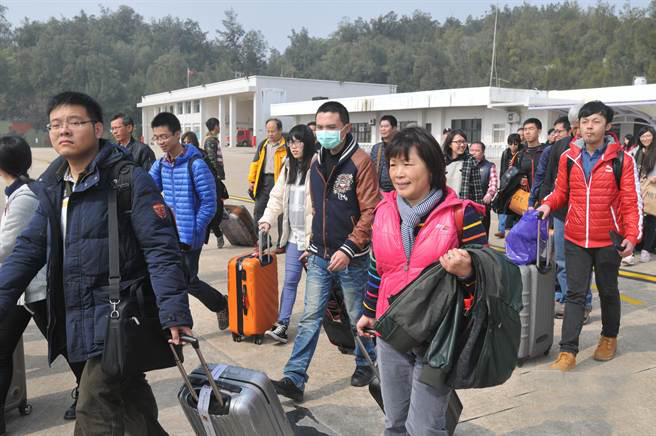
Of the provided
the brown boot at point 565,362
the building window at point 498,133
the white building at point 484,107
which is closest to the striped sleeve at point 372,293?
the brown boot at point 565,362

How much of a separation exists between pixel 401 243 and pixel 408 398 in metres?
0.70

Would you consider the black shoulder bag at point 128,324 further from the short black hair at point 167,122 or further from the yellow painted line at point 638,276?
the yellow painted line at point 638,276

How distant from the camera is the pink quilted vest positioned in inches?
93.7

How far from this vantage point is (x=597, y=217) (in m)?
4.28

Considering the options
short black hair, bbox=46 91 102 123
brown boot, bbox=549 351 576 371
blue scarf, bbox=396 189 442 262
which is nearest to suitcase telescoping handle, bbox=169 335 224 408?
blue scarf, bbox=396 189 442 262

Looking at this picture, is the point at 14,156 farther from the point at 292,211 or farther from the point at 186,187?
the point at 292,211

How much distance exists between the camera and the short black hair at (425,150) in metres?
2.49

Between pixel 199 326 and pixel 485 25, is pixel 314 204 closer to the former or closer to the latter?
pixel 199 326

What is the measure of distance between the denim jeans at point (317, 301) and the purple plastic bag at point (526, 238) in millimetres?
1305

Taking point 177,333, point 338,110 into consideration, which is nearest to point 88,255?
point 177,333

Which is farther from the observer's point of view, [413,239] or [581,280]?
[581,280]

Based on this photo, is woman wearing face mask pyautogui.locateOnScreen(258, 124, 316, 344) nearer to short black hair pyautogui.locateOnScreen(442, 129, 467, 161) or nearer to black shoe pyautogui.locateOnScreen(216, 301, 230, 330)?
black shoe pyautogui.locateOnScreen(216, 301, 230, 330)

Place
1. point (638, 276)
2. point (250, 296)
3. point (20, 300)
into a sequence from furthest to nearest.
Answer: point (638, 276) < point (250, 296) < point (20, 300)

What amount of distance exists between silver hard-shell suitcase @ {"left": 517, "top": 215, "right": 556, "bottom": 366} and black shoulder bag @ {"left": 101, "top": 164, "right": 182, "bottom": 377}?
109 inches
